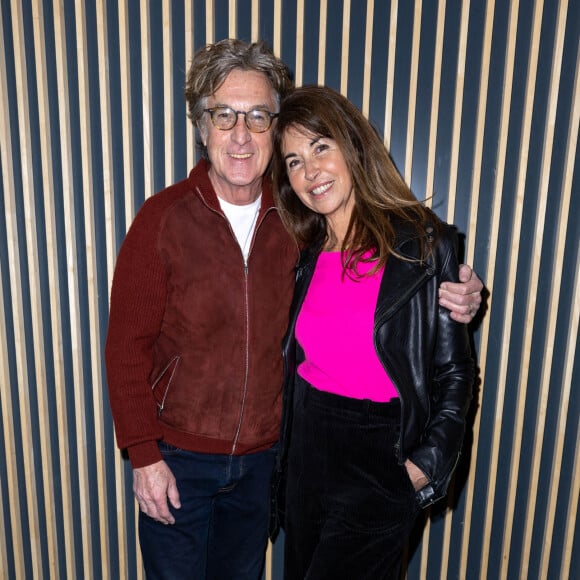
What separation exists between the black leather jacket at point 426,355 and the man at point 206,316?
0.29 ft

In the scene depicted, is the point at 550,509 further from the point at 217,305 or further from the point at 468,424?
the point at 217,305

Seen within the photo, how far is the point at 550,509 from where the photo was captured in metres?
2.49

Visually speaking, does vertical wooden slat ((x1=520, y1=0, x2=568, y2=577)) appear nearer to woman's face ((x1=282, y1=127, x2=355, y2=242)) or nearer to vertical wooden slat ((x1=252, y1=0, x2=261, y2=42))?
woman's face ((x1=282, y1=127, x2=355, y2=242))

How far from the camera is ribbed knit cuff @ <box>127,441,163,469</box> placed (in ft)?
6.03

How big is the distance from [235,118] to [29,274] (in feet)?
4.37

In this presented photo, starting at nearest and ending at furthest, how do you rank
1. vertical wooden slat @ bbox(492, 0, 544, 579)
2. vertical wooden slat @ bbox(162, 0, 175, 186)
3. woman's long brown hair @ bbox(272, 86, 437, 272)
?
woman's long brown hair @ bbox(272, 86, 437, 272) < vertical wooden slat @ bbox(492, 0, 544, 579) < vertical wooden slat @ bbox(162, 0, 175, 186)

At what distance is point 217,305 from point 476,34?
153cm

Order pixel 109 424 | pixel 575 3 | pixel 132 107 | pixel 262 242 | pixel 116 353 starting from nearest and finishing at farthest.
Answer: pixel 116 353 < pixel 262 242 < pixel 575 3 < pixel 132 107 < pixel 109 424

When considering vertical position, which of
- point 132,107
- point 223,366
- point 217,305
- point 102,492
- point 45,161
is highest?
point 132,107

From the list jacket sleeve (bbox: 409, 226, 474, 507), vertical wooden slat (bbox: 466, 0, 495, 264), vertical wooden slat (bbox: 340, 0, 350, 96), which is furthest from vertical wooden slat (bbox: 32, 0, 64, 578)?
vertical wooden slat (bbox: 466, 0, 495, 264)

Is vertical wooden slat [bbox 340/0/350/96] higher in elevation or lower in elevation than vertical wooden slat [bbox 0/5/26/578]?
higher

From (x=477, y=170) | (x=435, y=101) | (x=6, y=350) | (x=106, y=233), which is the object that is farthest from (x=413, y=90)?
(x=6, y=350)

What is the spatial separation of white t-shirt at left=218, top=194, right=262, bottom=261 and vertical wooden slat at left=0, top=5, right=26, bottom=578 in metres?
1.14

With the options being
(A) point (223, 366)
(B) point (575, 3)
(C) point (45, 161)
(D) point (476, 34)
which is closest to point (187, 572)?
(A) point (223, 366)
